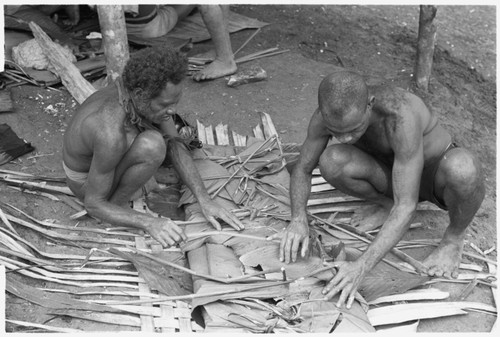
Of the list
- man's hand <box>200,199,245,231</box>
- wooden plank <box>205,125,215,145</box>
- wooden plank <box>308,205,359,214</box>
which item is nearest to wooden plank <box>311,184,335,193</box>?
wooden plank <box>308,205,359,214</box>

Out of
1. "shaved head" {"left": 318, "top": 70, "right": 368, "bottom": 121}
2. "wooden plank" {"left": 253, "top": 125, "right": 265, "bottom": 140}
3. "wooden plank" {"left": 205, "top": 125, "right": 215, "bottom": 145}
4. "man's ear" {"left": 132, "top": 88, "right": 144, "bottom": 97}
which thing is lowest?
"wooden plank" {"left": 253, "top": 125, "right": 265, "bottom": 140}

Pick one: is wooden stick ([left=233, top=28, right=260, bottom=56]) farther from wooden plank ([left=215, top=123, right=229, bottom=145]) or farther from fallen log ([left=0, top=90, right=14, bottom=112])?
fallen log ([left=0, top=90, right=14, bottom=112])

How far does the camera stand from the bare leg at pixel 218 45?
5.38 meters

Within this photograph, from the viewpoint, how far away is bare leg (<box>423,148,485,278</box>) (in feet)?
12.1

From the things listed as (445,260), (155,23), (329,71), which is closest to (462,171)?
(445,260)

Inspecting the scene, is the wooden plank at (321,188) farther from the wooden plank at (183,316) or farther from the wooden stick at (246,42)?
the wooden stick at (246,42)

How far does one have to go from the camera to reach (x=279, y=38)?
6180 mm

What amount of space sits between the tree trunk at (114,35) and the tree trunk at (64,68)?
372mm

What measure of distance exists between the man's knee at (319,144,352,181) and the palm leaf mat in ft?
1.12

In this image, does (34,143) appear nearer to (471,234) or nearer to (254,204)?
(254,204)

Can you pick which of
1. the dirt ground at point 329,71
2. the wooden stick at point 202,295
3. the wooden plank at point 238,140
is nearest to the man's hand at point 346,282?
the wooden stick at point 202,295

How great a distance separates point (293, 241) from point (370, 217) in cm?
69

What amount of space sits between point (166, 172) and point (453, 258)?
1.75 m

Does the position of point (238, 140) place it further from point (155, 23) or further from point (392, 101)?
point (155, 23)
